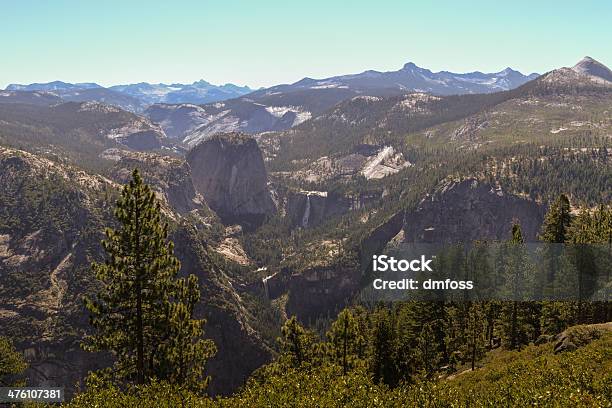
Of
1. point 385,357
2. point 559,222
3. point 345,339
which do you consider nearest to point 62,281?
point 345,339

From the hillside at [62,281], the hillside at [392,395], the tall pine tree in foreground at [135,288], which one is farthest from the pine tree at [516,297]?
the hillside at [62,281]

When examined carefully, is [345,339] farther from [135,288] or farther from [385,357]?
[135,288]

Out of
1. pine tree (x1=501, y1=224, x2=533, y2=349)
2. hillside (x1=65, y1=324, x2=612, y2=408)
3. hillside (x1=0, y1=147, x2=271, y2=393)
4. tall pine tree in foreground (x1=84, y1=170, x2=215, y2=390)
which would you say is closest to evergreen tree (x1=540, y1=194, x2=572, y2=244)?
pine tree (x1=501, y1=224, x2=533, y2=349)

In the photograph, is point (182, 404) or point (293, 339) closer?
point (182, 404)

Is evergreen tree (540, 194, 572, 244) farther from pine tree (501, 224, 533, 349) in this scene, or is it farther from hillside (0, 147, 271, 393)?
hillside (0, 147, 271, 393)

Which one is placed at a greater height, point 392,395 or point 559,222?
point 559,222

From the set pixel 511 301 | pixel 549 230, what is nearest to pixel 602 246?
pixel 549 230

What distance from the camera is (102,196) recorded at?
199375 mm

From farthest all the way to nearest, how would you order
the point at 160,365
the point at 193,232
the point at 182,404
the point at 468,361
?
the point at 193,232 → the point at 468,361 → the point at 160,365 → the point at 182,404

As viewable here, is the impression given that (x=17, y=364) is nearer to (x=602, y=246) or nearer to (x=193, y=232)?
(x=602, y=246)

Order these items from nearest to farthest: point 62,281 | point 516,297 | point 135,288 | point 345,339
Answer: point 135,288, point 345,339, point 516,297, point 62,281

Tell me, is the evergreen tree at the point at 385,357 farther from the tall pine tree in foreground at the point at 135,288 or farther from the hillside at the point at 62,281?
the hillside at the point at 62,281

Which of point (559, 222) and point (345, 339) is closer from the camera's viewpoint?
point (345, 339)

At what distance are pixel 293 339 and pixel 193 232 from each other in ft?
474
